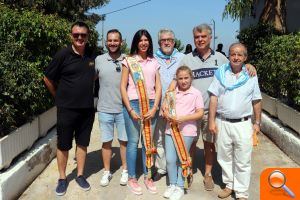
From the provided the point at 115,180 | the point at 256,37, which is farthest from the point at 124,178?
the point at 256,37

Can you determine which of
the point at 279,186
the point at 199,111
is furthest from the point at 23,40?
the point at 279,186

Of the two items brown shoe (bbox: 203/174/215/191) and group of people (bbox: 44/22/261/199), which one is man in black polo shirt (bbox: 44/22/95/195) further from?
brown shoe (bbox: 203/174/215/191)

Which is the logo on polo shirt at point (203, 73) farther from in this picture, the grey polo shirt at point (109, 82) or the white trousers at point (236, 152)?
the grey polo shirt at point (109, 82)

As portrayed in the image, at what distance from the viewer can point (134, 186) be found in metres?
4.86

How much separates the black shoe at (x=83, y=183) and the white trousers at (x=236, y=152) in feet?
5.17

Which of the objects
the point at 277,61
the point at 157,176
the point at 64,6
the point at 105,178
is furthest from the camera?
the point at 64,6

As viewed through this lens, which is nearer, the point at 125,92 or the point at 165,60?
the point at 125,92

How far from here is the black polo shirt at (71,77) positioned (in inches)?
180

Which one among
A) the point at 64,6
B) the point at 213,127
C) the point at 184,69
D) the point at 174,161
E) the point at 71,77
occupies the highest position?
the point at 64,6

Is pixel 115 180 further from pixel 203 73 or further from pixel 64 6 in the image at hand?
pixel 64 6

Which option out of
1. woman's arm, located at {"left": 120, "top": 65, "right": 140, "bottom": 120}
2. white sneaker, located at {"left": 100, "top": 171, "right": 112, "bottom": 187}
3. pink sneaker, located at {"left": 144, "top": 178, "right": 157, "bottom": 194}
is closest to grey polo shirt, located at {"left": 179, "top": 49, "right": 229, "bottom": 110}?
woman's arm, located at {"left": 120, "top": 65, "right": 140, "bottom": 120}

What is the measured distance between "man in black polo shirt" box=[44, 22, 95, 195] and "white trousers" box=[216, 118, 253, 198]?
1517 millimetres

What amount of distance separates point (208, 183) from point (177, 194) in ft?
1.66

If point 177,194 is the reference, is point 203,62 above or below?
above
